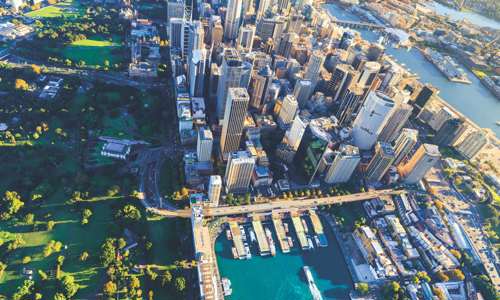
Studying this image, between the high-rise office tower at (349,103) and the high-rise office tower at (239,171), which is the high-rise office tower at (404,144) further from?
the high-rise office tower at (239,171)

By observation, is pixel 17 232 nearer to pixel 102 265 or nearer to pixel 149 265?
pixel 102 265

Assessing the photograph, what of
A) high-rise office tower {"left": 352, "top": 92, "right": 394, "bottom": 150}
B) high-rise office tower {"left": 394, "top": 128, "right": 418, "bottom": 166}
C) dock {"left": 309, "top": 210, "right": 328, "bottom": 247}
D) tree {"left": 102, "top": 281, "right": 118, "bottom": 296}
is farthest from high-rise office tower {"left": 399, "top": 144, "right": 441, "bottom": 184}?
tree {"left": 102, "top": 281, "right": 118, "bottom": 296}

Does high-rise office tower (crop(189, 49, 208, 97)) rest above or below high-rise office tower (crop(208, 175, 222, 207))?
above

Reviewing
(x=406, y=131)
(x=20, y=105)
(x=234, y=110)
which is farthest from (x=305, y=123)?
(x=20, y=105)

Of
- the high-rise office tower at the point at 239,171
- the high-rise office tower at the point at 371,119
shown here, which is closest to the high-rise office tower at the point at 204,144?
the high-rise office tower at the point at 239,171

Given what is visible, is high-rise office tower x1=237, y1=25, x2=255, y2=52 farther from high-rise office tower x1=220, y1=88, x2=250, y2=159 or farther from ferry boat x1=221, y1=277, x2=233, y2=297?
ferry boat x1=221, y1=277, x2=233, y2=297
